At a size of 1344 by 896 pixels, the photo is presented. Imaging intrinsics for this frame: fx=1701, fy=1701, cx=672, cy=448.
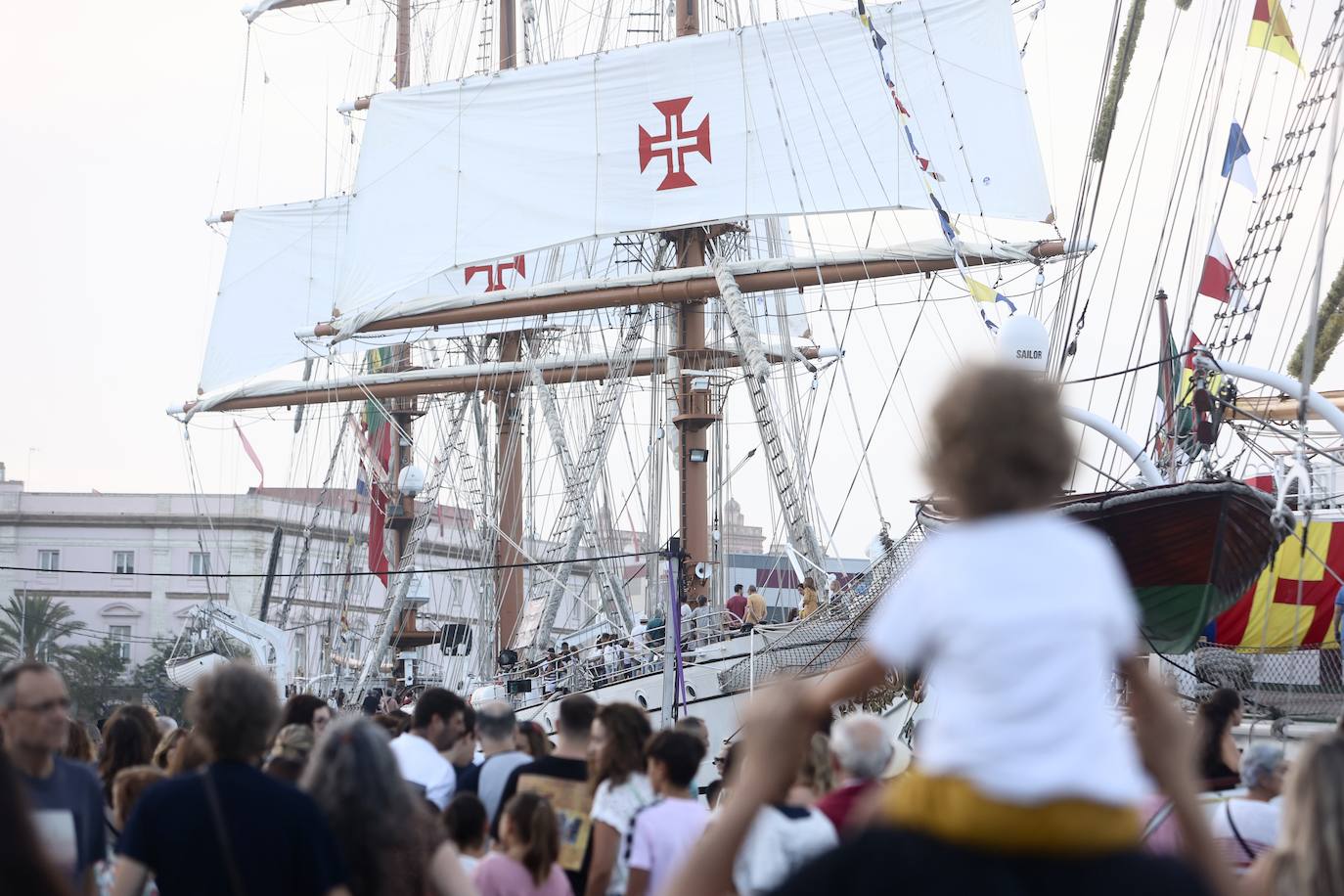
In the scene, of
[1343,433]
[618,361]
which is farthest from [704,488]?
[1343,433]

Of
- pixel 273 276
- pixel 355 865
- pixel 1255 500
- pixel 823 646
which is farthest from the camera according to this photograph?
pixel 273 276

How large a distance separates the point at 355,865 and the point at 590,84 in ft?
101

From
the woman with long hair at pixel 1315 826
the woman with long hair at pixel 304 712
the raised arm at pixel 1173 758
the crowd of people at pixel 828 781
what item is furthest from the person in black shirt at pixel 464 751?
the raised arm at pixel 1173 758

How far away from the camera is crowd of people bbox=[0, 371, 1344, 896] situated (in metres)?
2.06

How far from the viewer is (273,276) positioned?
168 feet

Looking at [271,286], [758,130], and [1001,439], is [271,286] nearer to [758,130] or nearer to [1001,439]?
[758,130]

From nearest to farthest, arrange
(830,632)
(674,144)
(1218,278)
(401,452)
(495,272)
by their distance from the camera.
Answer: (1218,278) → (830,632) → (674,144) → (401,452) → (495,272)

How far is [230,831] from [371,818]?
15.1 inches

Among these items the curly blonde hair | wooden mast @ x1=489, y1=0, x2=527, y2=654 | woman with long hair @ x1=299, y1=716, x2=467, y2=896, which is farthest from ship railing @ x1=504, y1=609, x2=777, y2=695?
the curly blonde hair

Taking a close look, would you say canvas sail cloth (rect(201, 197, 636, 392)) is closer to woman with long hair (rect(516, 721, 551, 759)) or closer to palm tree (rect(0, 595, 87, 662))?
palm tree (rect(0, 595, 87, 662))

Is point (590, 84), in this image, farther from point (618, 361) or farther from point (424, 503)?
point (424, 503)

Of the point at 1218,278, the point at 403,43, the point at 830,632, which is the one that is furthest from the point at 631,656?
the point at 403,43

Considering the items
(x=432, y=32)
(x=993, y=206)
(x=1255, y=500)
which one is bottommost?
(x=1255, y=500)

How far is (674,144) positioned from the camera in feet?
108
